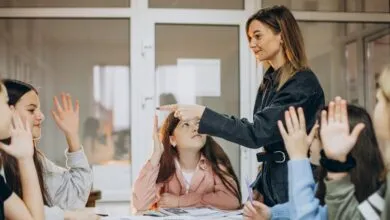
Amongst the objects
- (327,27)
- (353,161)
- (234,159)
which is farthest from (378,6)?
(353,161)

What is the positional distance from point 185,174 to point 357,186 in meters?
1.31

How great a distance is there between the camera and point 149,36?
12.3 feet

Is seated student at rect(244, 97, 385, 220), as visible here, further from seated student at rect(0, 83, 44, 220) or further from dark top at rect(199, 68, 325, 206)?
seated student at rect(0, 83, 44, 220)

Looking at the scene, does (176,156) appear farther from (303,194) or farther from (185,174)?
(303,194)

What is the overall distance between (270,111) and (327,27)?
2533mm

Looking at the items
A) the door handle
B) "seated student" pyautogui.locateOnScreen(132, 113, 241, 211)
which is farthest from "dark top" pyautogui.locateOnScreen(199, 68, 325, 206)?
the door handle

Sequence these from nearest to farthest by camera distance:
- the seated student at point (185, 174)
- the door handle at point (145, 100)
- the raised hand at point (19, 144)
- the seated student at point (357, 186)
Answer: the seated student at point (357, 186)
the raised hand at point (19, 144)
the seated student at point (185, 174)
the door handle at point (145, 100)

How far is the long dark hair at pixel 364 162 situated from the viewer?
124cm

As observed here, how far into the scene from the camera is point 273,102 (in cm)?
169

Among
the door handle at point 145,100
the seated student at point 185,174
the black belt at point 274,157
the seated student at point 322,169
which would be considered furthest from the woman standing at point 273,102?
the door handle at point 145,100

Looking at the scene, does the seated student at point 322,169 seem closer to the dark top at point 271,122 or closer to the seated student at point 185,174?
the dark top at point 271,122

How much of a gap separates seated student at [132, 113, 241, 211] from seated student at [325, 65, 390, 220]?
3.83ft

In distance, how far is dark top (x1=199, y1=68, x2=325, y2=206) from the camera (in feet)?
5.17

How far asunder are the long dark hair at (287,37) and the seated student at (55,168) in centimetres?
66
